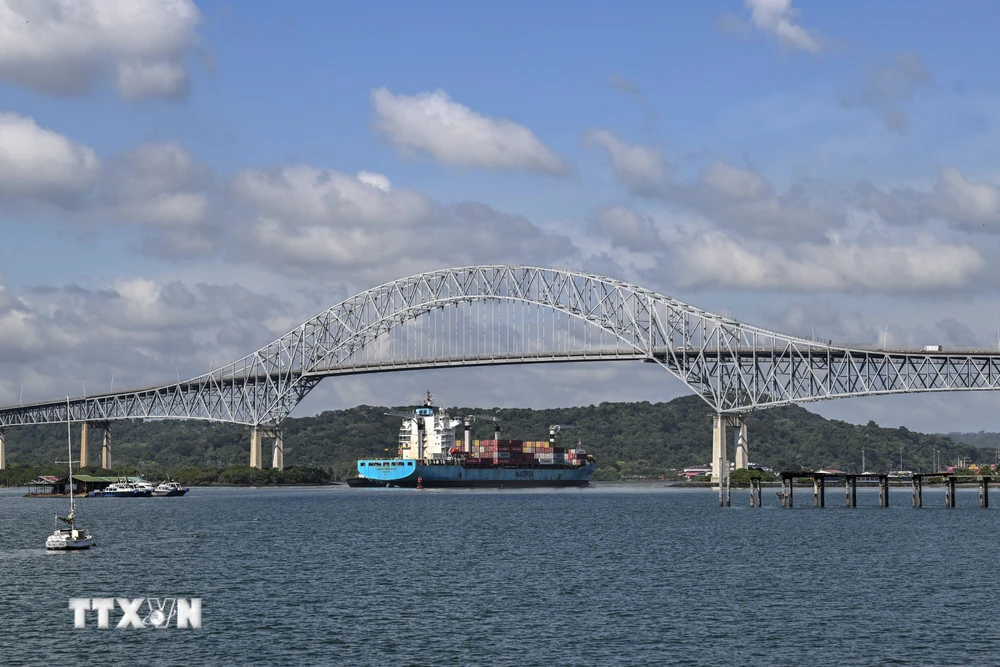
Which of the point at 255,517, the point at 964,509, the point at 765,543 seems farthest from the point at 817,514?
the point at 255,517

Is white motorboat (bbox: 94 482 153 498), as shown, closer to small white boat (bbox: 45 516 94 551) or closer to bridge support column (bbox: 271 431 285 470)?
bridge support column (bbox: 271 431 285 470)

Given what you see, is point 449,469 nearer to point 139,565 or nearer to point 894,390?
point 894,390

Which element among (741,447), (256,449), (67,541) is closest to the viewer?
(67,541)

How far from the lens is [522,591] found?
49938 mm

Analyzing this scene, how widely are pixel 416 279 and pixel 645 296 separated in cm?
3217

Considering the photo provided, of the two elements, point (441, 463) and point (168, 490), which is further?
point (441, 463)

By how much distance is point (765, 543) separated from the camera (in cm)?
7056

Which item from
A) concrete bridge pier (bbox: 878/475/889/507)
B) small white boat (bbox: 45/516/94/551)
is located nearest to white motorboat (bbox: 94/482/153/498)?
concrete bridge pier (bbox: 878/475/889/507)
